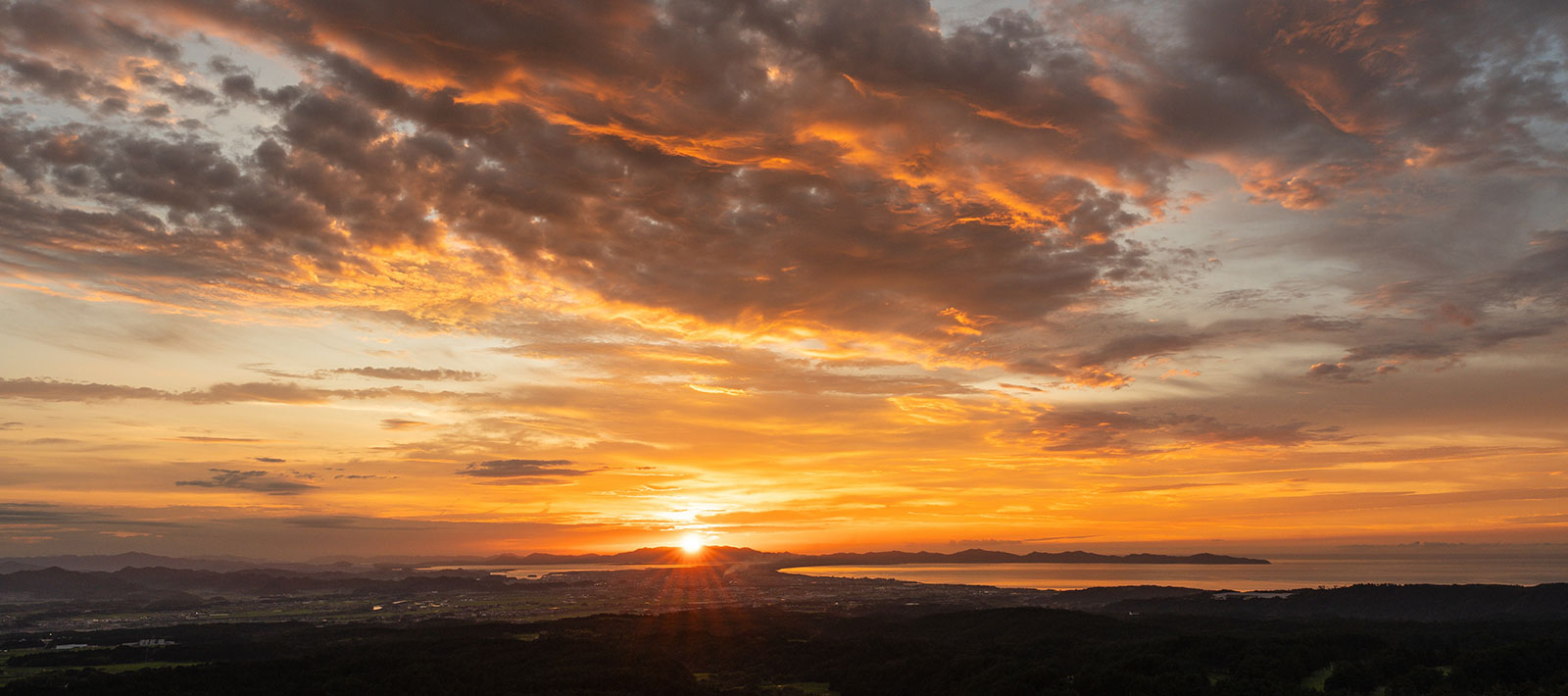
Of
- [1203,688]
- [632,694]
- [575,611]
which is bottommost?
[575,611]

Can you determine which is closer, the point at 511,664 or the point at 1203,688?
the point at 1203,688

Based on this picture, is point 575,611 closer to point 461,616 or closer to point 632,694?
point 461,616

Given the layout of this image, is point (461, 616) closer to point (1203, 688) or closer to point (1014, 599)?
point (1014, 599)

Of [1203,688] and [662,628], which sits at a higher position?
[1203,688]

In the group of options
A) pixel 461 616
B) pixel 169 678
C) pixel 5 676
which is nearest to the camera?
pixel 169 678

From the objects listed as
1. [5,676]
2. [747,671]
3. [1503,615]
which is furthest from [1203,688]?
[5,676]

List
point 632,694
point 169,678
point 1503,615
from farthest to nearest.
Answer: point 1503,615 → point 169,678 → point 632,694

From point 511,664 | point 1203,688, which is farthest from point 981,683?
point 511,664
